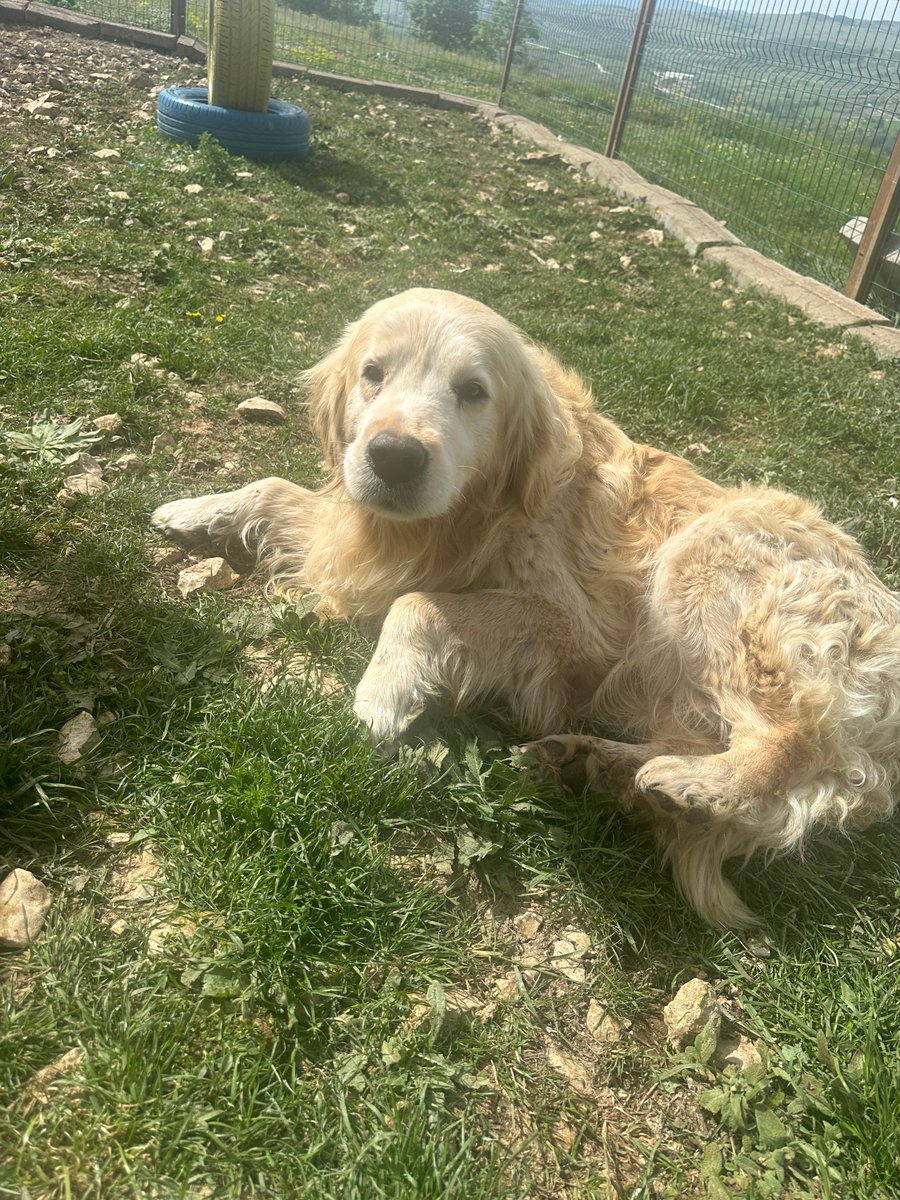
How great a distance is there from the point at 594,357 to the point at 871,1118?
15.3 feet

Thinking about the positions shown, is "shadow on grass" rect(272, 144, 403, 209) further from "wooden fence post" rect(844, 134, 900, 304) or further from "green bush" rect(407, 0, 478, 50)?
"green bush" rect(407, 0, 478, 50)

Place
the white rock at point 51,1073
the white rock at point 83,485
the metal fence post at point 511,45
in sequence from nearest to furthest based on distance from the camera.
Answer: the white rock at point 51,1073, the white rock at point 83,485, the metal fence post at point 511,45

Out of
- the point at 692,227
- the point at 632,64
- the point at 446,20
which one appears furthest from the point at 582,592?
the point at 446,20

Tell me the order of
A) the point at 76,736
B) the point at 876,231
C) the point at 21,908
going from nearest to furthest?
the point at 21,908 → the point at 76,736 → the point at 876,231

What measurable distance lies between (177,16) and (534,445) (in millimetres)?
12874

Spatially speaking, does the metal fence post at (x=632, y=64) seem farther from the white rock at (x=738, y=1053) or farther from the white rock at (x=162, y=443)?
the white rock at (x=738, y=1053)

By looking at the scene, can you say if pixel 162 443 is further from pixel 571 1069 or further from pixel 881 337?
pixel 881 337

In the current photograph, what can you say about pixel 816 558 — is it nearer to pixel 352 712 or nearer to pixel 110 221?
pixel 352 712

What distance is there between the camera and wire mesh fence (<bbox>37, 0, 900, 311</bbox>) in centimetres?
817

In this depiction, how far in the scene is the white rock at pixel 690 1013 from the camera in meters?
2.08

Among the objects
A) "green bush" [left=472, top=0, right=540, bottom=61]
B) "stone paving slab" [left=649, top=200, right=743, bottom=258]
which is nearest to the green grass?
"stone paving slab" [left=649, top=200, right=743, bottom=258]

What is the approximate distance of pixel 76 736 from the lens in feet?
7.78

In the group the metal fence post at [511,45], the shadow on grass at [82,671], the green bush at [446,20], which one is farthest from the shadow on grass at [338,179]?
the green bush at [446,20]

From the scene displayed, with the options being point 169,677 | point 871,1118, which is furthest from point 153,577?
point 871,1118
